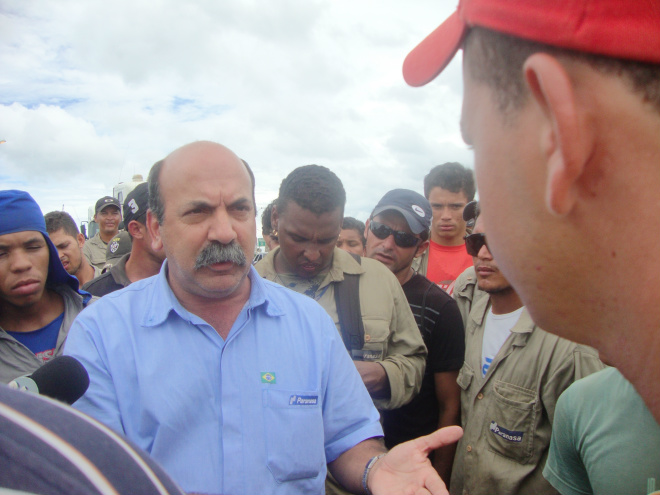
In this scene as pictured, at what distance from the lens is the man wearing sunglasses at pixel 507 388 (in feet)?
8.36

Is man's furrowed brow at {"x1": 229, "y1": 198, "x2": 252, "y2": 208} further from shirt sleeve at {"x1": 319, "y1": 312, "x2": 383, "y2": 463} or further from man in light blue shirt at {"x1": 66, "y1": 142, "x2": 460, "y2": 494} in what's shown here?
shirt sleeve at {"x1": 319, "y1": 312, "x2": 383, "y2": 463}

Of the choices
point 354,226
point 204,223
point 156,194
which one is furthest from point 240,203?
point 354,226

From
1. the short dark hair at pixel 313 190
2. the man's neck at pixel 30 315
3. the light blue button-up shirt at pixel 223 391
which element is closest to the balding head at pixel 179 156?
the light blue button-up shirt at pixel 223 391

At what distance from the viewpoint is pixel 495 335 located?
3057mm

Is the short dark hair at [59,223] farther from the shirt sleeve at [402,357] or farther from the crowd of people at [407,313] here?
the shirt sleeve at [402,357]

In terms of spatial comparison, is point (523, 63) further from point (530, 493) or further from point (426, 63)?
point (530, 493)

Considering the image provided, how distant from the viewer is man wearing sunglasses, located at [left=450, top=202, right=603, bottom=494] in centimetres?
255

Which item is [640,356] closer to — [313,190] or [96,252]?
[313,190]

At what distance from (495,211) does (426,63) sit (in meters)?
0.37

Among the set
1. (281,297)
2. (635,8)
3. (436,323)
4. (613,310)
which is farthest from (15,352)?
(635,8)

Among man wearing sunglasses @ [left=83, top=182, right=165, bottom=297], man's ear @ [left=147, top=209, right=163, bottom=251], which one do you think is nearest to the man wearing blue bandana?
man wearing sunglasses @ [left=83, top=182, right=165, bottom=297]

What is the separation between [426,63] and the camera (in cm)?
99

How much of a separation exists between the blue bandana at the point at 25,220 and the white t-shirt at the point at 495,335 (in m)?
2.80

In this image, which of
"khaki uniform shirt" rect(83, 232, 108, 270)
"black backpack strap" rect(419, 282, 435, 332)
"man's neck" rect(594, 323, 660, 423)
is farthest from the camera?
"khaki uniform shirt" rect(83, 232, 108, 270)
